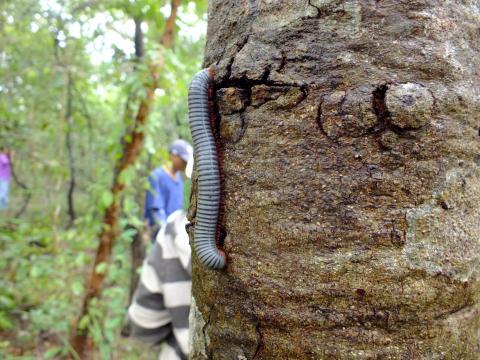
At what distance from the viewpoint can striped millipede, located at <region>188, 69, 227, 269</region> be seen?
0.73 m

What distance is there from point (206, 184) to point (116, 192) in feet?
9.23

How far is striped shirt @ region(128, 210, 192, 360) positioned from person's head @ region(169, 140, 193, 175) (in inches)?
73.4

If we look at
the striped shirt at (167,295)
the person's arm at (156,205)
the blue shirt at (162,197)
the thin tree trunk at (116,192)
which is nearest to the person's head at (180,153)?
the blue shirt at (162,197)

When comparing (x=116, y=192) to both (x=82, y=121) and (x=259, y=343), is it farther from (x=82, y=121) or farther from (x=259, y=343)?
(x=259, y=343)

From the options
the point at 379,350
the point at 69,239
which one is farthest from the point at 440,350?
the point at 69,239

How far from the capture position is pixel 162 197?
4.09m

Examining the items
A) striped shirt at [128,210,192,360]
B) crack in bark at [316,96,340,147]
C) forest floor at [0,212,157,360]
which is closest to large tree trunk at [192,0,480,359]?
crack in bark at [316,96,340,147]

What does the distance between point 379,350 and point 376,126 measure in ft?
1.13

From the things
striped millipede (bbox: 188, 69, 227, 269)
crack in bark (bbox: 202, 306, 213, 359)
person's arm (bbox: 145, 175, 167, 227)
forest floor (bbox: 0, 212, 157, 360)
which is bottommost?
forest floor (bbox: 0, 212, 157, 360)

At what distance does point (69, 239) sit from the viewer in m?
3.40

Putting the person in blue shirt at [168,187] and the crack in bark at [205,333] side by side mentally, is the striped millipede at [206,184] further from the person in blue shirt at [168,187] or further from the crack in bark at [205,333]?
the person in blue shirt at [168,187]

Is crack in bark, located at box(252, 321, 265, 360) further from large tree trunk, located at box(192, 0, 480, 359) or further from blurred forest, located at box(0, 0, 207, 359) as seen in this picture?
blurred forest, located at box(0, 0, 207, 359)

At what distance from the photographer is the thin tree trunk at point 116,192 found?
3.17 meters

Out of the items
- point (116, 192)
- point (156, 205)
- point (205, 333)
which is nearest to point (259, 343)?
point (205, 333)
